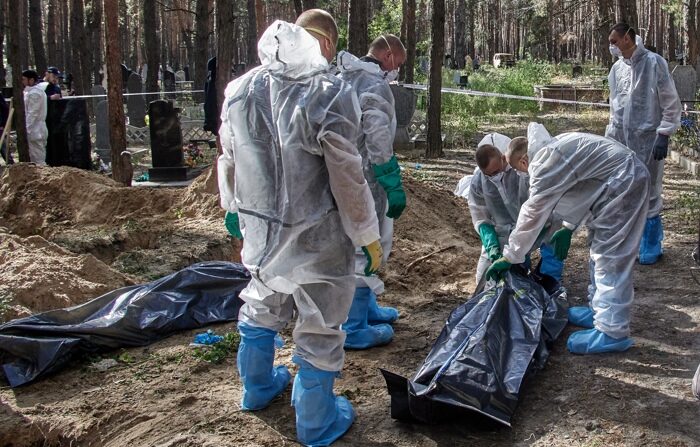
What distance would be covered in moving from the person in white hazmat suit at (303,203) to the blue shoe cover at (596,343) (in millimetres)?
1593

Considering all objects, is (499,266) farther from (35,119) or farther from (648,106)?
(35,119)

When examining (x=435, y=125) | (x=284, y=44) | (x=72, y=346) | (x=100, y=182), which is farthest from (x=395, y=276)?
(x=435, y=125)

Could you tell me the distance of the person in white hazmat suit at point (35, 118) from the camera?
12641 millimetres

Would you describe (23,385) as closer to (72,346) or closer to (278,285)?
(72,346)

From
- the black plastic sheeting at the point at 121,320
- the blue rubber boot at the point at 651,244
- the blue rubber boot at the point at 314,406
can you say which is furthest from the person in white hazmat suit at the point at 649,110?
the blue rubber boot at the point at 314,406

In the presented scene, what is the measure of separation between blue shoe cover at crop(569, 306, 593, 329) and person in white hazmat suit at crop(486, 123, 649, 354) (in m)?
0.45

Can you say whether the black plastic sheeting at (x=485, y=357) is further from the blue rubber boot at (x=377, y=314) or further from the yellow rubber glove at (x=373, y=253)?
the blue rubber boot at (x=377, y=314)

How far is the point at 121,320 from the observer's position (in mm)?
4758

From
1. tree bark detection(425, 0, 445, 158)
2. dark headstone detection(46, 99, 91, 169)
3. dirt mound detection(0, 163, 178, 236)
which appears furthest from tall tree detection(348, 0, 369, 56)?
dirt mound detection(0, 163, 178, 236)

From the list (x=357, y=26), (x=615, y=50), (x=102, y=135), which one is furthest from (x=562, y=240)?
(x=102, y=135)

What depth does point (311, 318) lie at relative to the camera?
346 centimetres

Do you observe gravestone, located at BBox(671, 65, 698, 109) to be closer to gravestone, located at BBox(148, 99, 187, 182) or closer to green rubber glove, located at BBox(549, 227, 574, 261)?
gravestone, located at BBox(148, 99, 187, 182)

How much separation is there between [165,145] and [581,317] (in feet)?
28.3

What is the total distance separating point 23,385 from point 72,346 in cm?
33
